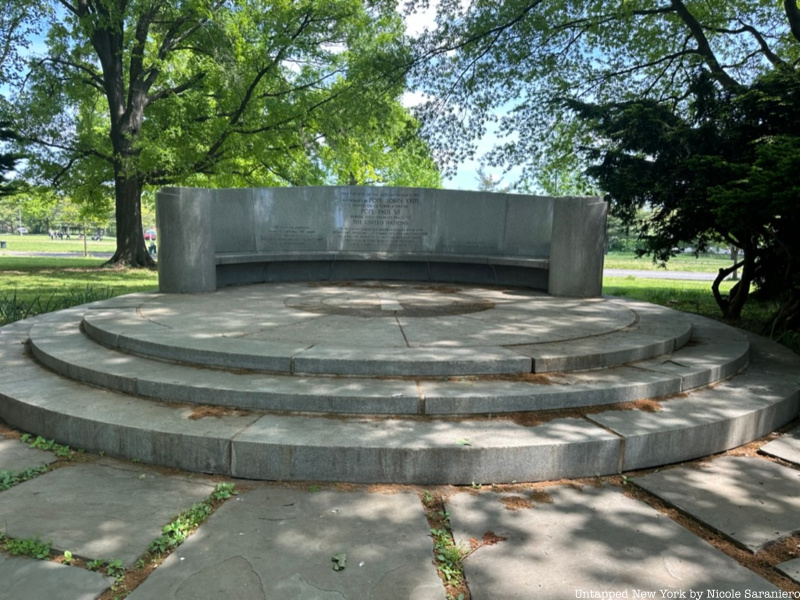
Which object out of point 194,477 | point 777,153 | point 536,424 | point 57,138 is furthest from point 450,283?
point 57,138

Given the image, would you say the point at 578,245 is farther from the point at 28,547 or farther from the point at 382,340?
the point at 28,547

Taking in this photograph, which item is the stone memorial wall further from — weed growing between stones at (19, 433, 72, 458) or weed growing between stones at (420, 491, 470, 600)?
weed growing between stones at (420, 491, 470, 600)

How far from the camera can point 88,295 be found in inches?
375

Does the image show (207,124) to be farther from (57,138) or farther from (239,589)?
(239,589)

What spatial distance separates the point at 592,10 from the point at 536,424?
1245cm

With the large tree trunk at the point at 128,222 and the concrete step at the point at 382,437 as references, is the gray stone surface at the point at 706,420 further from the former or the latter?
the large tree trunk at the point at 128,222

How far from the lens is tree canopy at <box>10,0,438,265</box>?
17.4 m

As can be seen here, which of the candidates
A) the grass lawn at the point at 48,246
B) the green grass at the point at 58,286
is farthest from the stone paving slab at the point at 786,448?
the grass lawn at the point at 48,246

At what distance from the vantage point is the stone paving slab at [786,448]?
→ 3.80 metres

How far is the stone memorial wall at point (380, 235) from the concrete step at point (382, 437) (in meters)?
5.33

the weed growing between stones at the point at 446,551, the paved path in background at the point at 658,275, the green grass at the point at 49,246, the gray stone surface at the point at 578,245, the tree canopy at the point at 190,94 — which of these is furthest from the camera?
the green grass at the point at 49,246

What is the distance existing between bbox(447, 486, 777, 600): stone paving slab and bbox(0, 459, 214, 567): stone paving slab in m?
1.53

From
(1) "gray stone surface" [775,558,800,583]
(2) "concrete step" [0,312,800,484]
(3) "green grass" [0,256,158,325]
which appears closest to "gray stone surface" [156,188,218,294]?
(3) "green grass" [0,256,158,325]

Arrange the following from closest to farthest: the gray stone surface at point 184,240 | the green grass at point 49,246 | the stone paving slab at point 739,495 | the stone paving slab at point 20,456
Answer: the stone paving slab at point 739,495, the stone paving slab at point 20,456, the gray stone surface at point 184,240, the green grass at point 49,246
